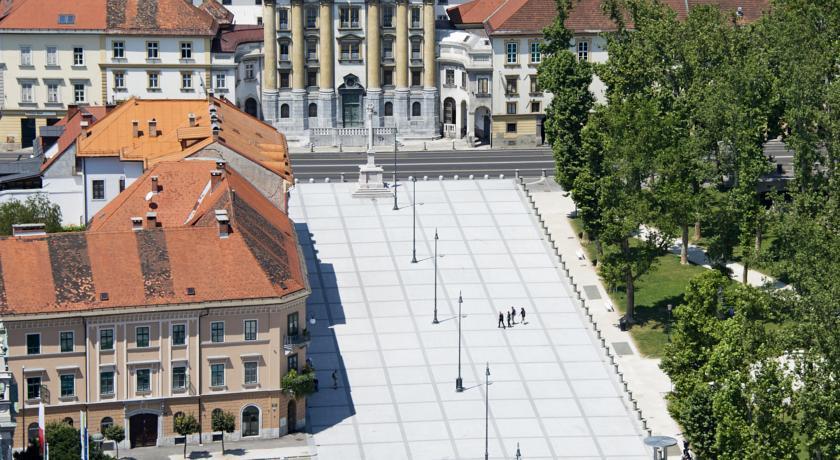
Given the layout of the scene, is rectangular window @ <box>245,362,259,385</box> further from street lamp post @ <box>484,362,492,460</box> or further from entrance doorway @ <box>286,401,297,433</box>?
street lamp post @ <box>484,362,492,460</box>

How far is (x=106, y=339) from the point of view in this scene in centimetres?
16425

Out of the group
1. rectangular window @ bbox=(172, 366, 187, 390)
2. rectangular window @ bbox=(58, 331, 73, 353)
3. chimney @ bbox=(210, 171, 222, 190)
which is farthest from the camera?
chimney @ bbox=(210, 171, 222, 190)

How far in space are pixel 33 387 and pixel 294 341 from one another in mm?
18056

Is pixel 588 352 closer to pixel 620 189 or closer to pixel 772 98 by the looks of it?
pixel 620 189

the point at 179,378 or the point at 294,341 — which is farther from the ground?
the point at 294,341

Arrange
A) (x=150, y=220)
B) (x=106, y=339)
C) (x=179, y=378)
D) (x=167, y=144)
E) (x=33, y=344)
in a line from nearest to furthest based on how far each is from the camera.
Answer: (x=33, y=344), (x=106, y=339), (x=179, y=378), (x=150, y=220), (x=167, y=144)

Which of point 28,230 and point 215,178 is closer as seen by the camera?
point 28,230

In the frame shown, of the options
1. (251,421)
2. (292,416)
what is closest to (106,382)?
(251,421)

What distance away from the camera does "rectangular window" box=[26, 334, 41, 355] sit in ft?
533

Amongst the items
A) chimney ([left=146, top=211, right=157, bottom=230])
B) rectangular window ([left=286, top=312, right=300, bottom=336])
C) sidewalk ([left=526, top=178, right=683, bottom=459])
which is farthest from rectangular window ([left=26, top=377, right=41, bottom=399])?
sidewalk ([left=526, top=178, right=683, bottom=459])

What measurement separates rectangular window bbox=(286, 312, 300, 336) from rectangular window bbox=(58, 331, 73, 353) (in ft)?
48.5

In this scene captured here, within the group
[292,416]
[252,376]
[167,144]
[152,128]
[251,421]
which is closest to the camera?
[252,376]

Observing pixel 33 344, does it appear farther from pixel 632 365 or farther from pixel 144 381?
pixel 632 365

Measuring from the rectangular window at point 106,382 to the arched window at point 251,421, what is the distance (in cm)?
915
